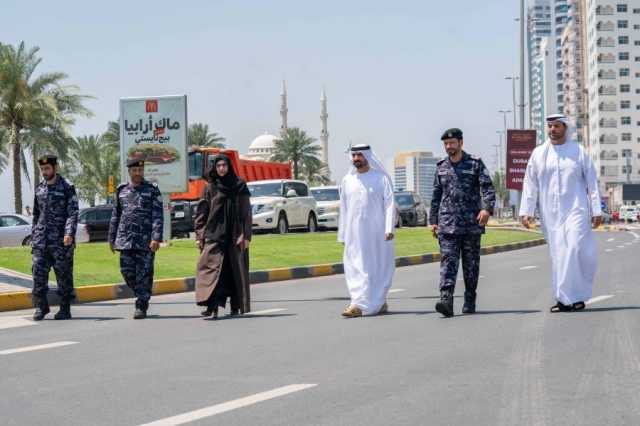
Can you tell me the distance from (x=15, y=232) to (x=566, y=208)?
77.5 feet

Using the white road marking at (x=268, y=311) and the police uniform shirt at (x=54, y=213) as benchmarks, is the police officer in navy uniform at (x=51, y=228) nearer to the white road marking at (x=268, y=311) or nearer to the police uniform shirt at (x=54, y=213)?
the police uniform shirt at (x=54, y=213)

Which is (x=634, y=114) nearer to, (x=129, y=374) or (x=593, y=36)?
(x=593, y=36)

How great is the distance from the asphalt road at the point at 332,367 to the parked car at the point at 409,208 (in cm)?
3218

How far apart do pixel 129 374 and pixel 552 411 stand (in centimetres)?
291

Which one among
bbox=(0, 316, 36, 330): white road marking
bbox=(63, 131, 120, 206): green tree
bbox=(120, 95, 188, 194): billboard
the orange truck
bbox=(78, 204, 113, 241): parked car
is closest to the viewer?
bbox=(0, 316, 36, 330): white road marking

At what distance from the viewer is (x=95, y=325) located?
10.9 meters

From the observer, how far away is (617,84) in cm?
13762

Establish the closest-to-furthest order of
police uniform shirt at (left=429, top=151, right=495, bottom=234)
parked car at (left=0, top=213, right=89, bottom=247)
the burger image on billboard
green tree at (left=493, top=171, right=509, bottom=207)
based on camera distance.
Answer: police uniform shirt at (left=429, top=151, right=495, bottom=234) → the burger image on billboard → parked car at (left=0, top=213, right=89, bottom=247) → green tree at (left=493, top=171, right=509, bottom=207)

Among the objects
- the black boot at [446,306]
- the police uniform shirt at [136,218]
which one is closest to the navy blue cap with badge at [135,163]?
the police uniform shirt at [136,218]

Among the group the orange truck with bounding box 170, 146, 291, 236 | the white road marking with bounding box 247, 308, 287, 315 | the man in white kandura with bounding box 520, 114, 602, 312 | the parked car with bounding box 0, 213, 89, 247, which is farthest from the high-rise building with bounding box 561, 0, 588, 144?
the man in white kandura with bounding box 520, 114, 602, 312

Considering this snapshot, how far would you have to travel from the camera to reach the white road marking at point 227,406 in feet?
17.5

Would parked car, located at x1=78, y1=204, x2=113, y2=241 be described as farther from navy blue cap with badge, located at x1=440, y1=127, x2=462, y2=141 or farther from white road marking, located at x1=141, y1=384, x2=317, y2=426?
white road marking, located at x1=141, y1=384, x2=317, y2=426

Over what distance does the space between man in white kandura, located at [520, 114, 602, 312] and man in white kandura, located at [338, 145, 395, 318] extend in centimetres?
138

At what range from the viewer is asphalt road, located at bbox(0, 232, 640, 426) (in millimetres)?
5477
